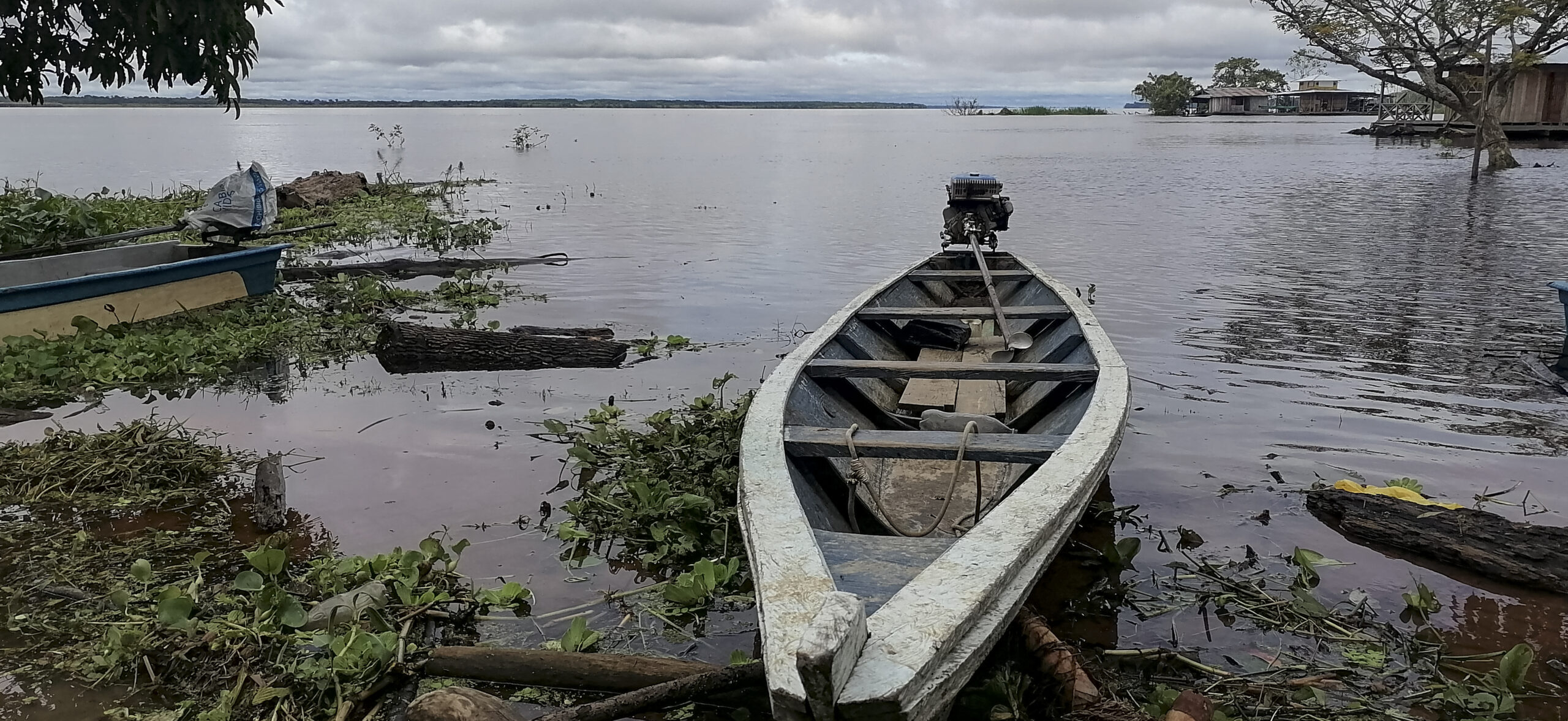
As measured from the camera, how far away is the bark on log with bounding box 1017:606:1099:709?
2.94 m

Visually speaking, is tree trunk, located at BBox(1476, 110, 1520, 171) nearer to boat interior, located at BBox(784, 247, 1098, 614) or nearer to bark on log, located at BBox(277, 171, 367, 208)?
boat interior, located at BBox(784, 247, 1098, 614)

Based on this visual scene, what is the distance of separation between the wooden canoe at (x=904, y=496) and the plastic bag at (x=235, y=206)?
672 cm

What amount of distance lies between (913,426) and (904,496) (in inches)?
34.9

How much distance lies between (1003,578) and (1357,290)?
11301mm

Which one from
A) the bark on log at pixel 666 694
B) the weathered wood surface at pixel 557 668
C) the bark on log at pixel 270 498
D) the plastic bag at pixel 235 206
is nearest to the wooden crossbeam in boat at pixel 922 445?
the weathered wood surface at pixel 557 668

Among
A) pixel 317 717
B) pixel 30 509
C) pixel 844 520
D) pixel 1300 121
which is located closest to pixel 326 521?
pixel 30 509

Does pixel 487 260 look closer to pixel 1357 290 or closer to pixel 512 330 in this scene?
pixel 512 330

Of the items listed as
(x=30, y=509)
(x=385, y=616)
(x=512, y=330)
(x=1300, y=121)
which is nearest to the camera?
(x=385, y=616)

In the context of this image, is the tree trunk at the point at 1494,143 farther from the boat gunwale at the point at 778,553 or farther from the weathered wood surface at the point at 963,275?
the boat gunwale at the point at 778,553

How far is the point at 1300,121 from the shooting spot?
92.8 m

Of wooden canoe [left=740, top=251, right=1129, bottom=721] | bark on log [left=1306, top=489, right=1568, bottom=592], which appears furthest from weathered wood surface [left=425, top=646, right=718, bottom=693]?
bark on log [left=1306, top=489, right=1568, bottom=592]

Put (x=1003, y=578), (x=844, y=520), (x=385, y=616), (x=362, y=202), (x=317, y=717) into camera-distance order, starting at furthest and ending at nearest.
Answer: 1. (x=362, y=202)
2. (x=844, y=520)
3. (x=385, y=616)
4. (x=317, y=717)
5. (x=1003, y=578)

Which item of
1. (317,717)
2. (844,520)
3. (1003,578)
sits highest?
(1003,578)

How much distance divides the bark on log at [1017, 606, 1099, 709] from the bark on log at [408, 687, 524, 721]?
5.06 ft
